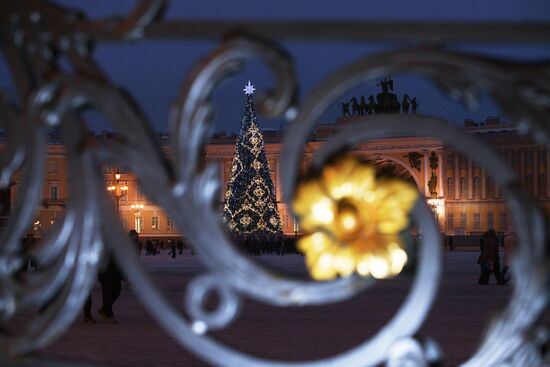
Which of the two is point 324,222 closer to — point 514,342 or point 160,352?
point 514,342

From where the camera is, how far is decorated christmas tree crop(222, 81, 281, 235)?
204 feet

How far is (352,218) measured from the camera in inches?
56.6

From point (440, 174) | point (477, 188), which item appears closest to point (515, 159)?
point (477, 188)

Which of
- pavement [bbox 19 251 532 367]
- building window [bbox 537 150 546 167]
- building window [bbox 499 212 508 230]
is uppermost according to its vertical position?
building window [bbox 537 150 546 167]

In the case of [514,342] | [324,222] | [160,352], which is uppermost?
[324,222]

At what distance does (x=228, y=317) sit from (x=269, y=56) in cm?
34

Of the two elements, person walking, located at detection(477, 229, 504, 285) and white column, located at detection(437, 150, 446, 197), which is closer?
person walking, located at detection(477, 229, 504, 285)

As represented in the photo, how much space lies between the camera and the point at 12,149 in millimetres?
1703

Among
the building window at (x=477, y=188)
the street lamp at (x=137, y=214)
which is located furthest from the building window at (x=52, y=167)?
the building window at (x=477, y=188)

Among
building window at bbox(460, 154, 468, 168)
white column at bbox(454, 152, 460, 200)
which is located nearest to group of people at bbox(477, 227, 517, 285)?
building window at bbox(460, 154, 468, 168)

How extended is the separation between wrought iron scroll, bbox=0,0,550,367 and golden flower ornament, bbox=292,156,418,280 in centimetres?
2

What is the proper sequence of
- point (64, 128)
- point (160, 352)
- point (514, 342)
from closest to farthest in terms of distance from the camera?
point (514, 342)
point (64, 128)
point (160, 352)

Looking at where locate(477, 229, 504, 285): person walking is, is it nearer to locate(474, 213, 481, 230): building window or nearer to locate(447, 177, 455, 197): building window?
locate(474, 213, 481, 230): building window

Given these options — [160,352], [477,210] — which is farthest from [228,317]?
[477,210]
